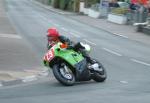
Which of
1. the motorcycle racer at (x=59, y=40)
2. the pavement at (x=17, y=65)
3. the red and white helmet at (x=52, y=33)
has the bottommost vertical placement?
the pavement at (x=17, y=65)

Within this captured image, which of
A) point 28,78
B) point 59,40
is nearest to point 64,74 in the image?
point 59,40

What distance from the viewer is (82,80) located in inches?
600

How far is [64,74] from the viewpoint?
14711 millimetres

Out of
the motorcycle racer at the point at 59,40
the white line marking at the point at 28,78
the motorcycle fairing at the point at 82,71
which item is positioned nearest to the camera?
the motorcycle fairing at the point at 82,71

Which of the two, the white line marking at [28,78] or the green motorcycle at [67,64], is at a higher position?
the green motorcycle at [67,64]

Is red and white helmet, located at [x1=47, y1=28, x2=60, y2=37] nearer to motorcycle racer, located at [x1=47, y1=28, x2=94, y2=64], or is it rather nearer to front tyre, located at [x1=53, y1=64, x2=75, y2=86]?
motorcycle racer, located at [x1=47, y1=28, x2=94, y2=64]

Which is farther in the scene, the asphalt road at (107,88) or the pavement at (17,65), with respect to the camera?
the pavement at (17,65)

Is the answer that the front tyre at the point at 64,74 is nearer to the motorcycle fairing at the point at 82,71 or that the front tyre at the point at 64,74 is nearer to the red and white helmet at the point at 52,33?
the motorcycle fairing at the point at 82,71

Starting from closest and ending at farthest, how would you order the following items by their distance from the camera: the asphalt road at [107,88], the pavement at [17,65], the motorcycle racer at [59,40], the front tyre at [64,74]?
the asphalt road at [107,88] < the front tyre at [64,74] < the motorcycle racer at [59,40] < the pavement at [17,65]

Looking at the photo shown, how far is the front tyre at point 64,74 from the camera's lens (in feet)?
48.0

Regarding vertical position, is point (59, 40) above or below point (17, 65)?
above

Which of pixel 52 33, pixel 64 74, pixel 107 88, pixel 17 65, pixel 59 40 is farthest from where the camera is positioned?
pixel 17 65

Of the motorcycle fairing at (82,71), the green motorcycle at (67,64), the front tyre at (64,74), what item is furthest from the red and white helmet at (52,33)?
the motorcycle fairing at (82,71)

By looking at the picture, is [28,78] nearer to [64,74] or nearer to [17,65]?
[64,74]
